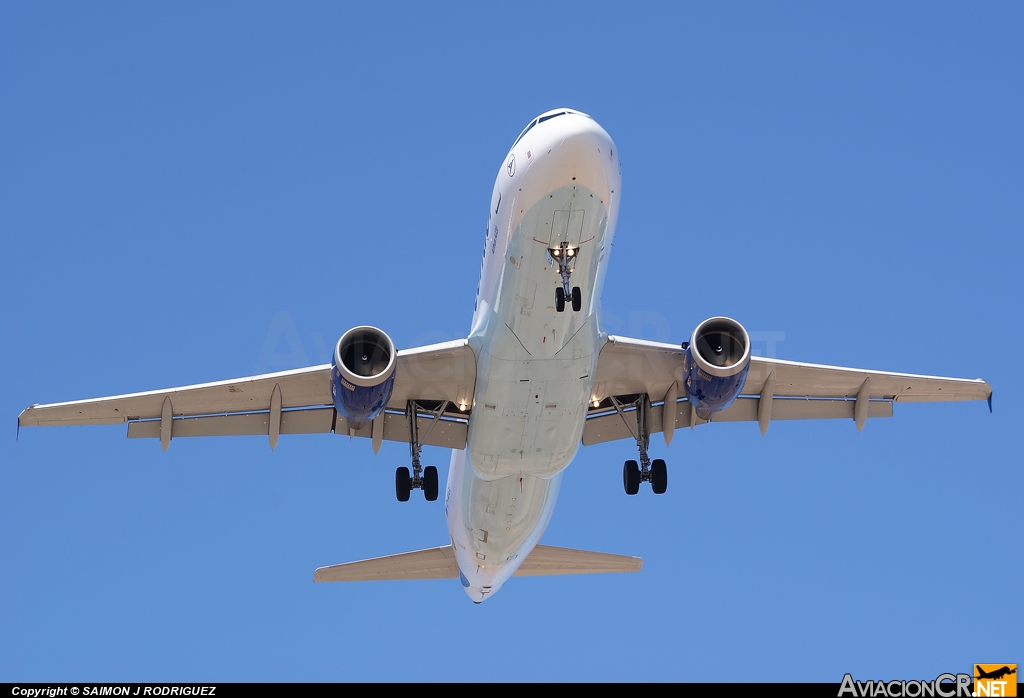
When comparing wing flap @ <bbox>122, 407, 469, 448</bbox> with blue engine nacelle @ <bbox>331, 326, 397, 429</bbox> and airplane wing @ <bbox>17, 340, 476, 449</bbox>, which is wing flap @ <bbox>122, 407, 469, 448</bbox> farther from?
blue engine nacelle @ <bbox>331, 326, 397, 429</bbox>

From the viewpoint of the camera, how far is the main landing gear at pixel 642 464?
23594 mm

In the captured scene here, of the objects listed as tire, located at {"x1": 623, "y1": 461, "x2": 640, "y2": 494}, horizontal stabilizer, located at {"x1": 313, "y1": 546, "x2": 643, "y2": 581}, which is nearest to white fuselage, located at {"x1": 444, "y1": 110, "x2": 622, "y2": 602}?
tire, located at {"x1": 623, "y1": 461, "x2": 640, "y2": 494}

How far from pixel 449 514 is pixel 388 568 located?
10.8ft

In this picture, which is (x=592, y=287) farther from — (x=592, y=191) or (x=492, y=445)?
(x=492, y=445)

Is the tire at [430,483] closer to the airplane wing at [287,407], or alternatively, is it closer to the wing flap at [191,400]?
the airplane wing at [287,407]

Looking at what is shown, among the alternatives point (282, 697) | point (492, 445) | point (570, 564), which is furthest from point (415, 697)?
point (570, 564)

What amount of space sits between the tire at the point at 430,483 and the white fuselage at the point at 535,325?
23.0 inches

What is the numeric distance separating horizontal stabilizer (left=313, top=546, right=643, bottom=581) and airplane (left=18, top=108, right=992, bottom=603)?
0.10 meters

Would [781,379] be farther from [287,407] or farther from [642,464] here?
[287,407]

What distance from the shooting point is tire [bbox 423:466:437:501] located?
902 inches

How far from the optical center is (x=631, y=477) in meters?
23.9

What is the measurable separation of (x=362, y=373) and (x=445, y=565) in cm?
819

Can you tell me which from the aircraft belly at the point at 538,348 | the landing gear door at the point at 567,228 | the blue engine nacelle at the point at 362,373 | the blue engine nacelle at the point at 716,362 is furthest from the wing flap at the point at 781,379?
the blue engine nacelle at the point at 362,373

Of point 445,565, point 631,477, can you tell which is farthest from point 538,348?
point 445,565
